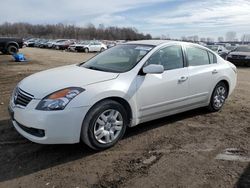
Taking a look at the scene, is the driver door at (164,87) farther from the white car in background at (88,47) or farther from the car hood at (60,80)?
the white car in background at (88,47)

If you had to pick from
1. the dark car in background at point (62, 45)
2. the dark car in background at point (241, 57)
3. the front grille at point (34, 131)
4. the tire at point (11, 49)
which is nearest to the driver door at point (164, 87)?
the front grille at point (34, 131)

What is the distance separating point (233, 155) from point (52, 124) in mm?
2559

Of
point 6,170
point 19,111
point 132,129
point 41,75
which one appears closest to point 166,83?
point 132,129

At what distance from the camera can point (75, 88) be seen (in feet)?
13.0

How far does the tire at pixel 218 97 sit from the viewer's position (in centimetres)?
604

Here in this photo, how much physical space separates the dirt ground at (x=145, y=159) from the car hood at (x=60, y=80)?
880 millimetres

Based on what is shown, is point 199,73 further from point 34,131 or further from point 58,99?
point 34,131

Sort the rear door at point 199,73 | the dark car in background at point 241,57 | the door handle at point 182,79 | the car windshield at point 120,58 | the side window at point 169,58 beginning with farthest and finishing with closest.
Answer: the dark car in background at point 241,57
the rear door at point 199,73
the door handle at point 182,79
the side window at point 169,58
the car windshield at point 120,58

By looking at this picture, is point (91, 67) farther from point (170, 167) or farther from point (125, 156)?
point (170, 167)

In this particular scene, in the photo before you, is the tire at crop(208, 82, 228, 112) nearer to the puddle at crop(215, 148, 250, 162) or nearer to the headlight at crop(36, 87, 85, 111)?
the puddle at crop(215, 148, 250, 162)

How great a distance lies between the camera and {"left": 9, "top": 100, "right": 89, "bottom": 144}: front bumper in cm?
374

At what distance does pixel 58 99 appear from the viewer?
3.84 metres

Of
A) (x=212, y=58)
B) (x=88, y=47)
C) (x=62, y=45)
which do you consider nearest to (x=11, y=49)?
(x=88, y=47)

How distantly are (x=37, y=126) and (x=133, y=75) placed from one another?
1636 mm
